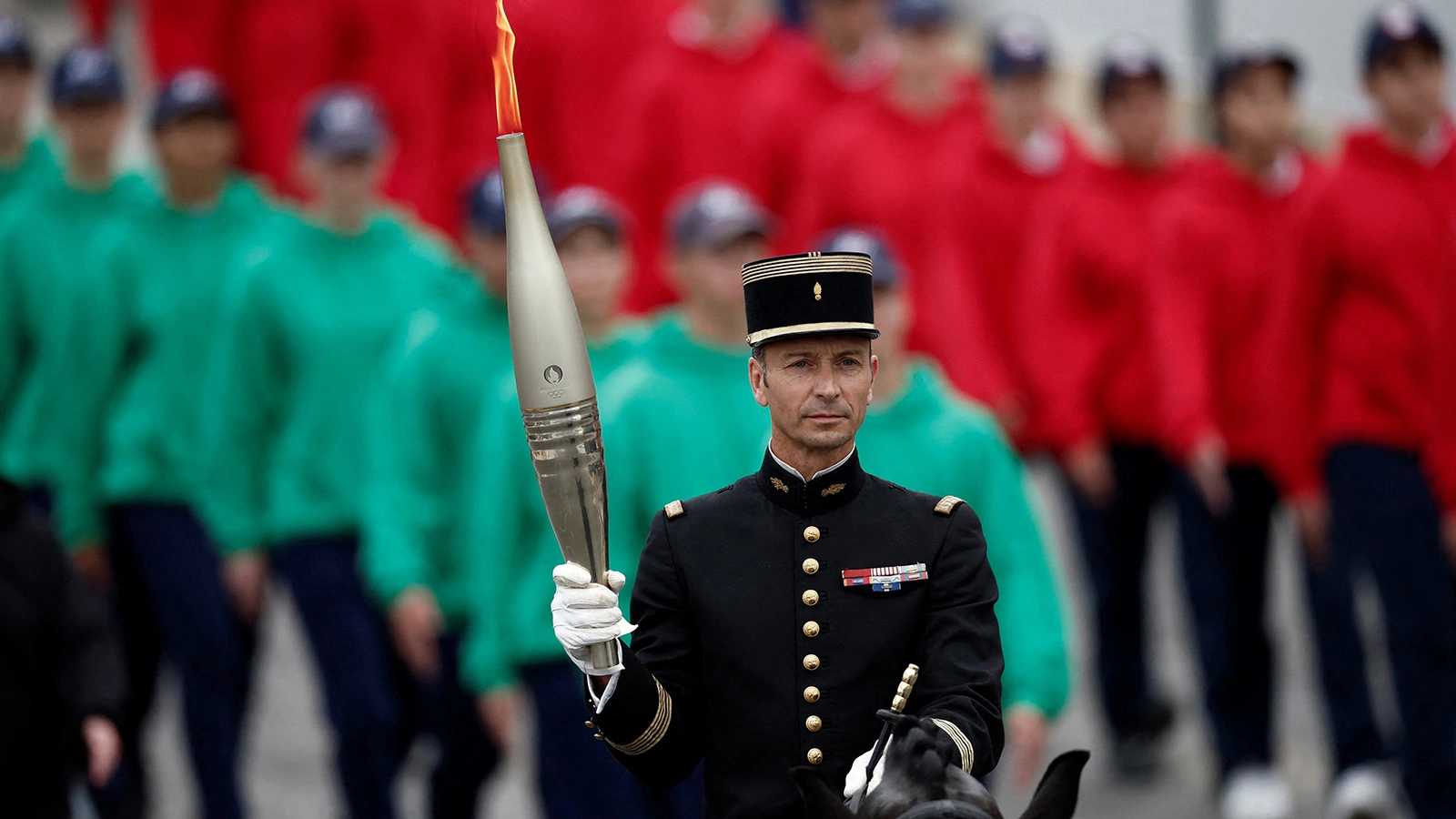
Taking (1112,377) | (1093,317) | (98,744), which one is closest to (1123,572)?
(1112,377)

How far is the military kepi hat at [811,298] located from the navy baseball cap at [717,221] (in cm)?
362

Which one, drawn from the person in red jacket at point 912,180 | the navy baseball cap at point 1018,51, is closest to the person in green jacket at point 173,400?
the person in red jacket at point 912,180

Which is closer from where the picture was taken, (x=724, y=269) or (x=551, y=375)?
(x=551, y=375)

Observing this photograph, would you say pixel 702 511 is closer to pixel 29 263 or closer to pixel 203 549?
pixel 203 549

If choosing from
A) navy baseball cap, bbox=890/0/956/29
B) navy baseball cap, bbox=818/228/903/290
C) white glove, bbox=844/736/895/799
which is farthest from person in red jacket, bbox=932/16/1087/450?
white glove, bbox=844/736/895/799

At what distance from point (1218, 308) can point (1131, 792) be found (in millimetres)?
2119

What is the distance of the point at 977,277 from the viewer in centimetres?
1074

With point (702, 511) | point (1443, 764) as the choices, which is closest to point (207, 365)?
point (1443, 764)

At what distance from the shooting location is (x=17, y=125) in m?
10.3

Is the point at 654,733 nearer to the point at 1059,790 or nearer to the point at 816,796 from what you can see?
the point at 816,796

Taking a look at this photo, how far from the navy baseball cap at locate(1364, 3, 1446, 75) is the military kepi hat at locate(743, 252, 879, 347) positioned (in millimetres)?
5411

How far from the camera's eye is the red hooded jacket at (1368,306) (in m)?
8.49

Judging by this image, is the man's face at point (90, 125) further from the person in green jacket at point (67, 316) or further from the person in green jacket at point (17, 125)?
the person in green jacket at point (17, 125)

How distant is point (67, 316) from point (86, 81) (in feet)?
3.38
